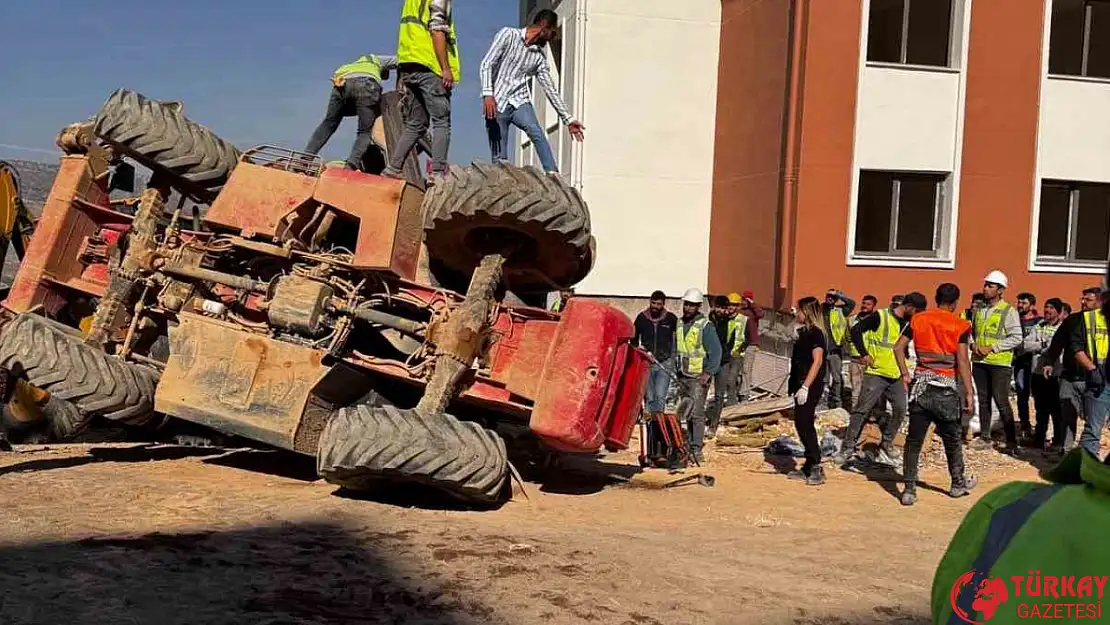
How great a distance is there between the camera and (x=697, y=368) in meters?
10.8

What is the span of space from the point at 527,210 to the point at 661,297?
4.73 meters

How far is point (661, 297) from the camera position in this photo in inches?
438

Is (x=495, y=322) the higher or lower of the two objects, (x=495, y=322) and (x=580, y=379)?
the higher

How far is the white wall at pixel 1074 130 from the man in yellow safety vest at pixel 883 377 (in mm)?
7168

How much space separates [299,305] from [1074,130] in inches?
565

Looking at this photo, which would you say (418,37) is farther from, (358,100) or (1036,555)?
(1036,555)

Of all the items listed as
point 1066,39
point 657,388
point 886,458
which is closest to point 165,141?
point 657,388

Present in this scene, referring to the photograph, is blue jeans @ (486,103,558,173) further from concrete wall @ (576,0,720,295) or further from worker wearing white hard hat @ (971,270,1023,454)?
concrete wall @ (576,0,720,295)

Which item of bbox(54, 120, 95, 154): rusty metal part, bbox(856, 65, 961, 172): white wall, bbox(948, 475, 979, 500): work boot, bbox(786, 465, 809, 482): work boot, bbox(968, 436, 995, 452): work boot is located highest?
bbox(856, 65, 961, 172): white wall

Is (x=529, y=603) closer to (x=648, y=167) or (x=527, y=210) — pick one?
(x=527, y=210)

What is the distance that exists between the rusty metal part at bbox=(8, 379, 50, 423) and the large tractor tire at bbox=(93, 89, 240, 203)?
2.17 metres

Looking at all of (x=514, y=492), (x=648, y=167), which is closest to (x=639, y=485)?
(x=514, y=492)

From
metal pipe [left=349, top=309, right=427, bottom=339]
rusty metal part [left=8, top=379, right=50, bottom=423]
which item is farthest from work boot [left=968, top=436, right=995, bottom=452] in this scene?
rusty metal part [left=8, top=379, right=50, bottom=423]

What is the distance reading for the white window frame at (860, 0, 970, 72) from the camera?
51.7ft
